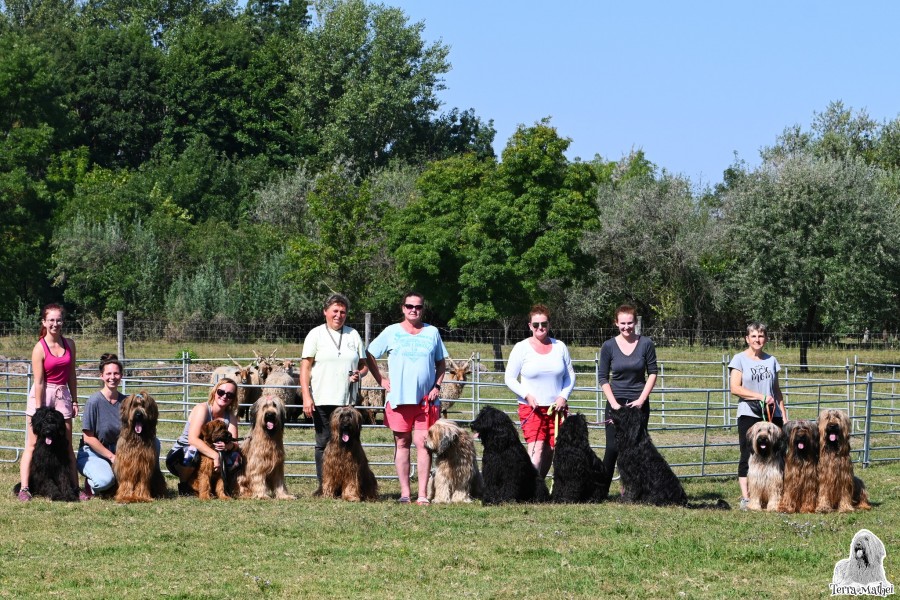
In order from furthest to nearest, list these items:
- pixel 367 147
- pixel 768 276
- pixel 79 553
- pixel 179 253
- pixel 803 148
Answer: pixel 367 147
pixel 803 148
pixel 179 253
pixel 768 276
pixel 79 553

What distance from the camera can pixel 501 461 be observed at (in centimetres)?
960

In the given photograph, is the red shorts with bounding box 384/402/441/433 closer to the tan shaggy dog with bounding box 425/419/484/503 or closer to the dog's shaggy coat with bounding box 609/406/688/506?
the tan shaggy dog with bounding box 425/419/484/503

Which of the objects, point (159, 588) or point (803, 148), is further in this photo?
point (803, 148)

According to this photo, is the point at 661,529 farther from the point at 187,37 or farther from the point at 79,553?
the point at 187,37

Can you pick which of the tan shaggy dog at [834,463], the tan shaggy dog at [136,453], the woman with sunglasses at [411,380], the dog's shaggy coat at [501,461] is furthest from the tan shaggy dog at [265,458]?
the tan shaggy dog at [834,463]

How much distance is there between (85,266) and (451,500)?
100 feet

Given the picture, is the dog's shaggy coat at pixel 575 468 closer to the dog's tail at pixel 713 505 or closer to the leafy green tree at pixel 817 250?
the dog's tail at pixel 713 505

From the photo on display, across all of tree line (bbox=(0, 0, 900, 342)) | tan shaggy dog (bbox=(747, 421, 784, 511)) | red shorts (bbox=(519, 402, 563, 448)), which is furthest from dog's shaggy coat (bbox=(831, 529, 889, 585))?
tree line (bbox=(0, 0, 900, 342))

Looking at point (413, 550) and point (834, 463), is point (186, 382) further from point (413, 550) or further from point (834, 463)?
point (834, 463)

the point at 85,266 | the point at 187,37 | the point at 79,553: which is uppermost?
the point at 187,37

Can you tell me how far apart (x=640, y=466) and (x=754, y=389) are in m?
1.29

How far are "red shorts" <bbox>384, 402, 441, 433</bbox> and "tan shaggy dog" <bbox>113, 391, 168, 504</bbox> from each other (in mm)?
2039

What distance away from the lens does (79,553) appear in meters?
7.68

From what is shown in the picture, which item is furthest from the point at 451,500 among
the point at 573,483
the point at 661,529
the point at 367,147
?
the point at 367,147
